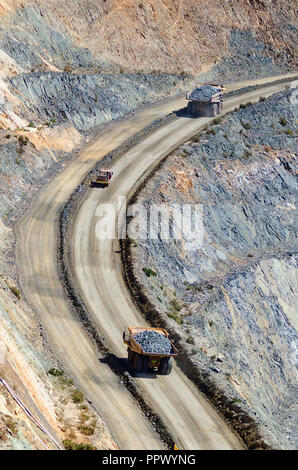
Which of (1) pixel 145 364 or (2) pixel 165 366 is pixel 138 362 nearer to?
(1) pixel 145 364

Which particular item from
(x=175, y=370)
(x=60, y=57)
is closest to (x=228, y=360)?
(x=175, y=370)

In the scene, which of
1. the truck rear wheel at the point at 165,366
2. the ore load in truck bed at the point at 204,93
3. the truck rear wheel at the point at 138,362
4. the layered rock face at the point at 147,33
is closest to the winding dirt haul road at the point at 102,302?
the truck rear wheel at the point at 165,366

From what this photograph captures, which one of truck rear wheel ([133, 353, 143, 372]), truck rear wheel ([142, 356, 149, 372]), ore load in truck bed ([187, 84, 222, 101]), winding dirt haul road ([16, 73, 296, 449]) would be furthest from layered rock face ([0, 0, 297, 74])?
truck rear wheel ([142, 356, 149, 372])

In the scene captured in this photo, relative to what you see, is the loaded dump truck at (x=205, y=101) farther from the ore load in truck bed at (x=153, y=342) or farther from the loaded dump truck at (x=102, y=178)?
the ore load in truck bed at (x=153, y=342)

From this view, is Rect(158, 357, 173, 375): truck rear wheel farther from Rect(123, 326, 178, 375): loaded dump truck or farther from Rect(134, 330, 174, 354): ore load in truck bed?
Rect(134, 330, 174, 354): ore load in truck bed

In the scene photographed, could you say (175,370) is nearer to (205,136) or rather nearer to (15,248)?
(15,248)
